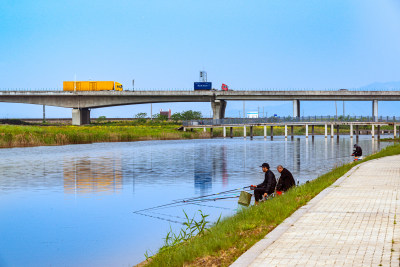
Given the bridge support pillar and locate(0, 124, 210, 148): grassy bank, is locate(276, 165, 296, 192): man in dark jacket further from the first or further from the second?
the bridge support pillar

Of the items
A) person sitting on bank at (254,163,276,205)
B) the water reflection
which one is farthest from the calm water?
person sitting on bank at (254,163,276,205)

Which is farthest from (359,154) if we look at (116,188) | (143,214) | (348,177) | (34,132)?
(34,132)

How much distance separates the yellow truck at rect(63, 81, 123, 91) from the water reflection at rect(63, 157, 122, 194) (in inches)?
2721

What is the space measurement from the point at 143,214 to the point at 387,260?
1146cm

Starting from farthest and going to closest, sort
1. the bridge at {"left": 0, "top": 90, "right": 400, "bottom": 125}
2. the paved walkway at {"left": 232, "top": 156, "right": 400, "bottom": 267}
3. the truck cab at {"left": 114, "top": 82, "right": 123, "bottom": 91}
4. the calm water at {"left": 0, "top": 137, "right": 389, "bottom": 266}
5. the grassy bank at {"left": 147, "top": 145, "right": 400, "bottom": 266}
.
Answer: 1. the truck cab at {"left": 114, "top": 82, "right": 123, "bottom": 91}
2. the bridge at {"left": 0, "top": 90, "right": 400, "bottom": 125}
3. the calm water at {"left": 0, "top": 137, "right": 389, "bottom": 266}
4. the grassy bank at {"left": 147, "top": 145, "right": 400, "bottom": 266}
5. the paved walkway at {"left": 232, "top": 156, "right": 400, "bottom": 267}

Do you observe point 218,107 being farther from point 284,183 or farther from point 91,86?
point 284,183

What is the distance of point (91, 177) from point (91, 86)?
270 ft


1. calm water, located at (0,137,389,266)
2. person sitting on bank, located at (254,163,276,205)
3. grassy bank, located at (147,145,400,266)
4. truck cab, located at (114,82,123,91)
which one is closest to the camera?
grassy bank, located at (147,145,400,266)

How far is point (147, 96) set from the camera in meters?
106

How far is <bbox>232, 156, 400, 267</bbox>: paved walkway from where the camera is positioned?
25.8 feet

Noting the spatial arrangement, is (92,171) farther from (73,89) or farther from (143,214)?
(73,89)

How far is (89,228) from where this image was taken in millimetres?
15711

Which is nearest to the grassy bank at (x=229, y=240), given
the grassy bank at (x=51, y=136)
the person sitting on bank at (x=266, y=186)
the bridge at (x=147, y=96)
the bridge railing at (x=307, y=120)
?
the person sitting on bank at (x=266, y=186)

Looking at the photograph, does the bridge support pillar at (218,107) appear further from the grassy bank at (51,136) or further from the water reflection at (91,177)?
the water reflection at (91,177)
